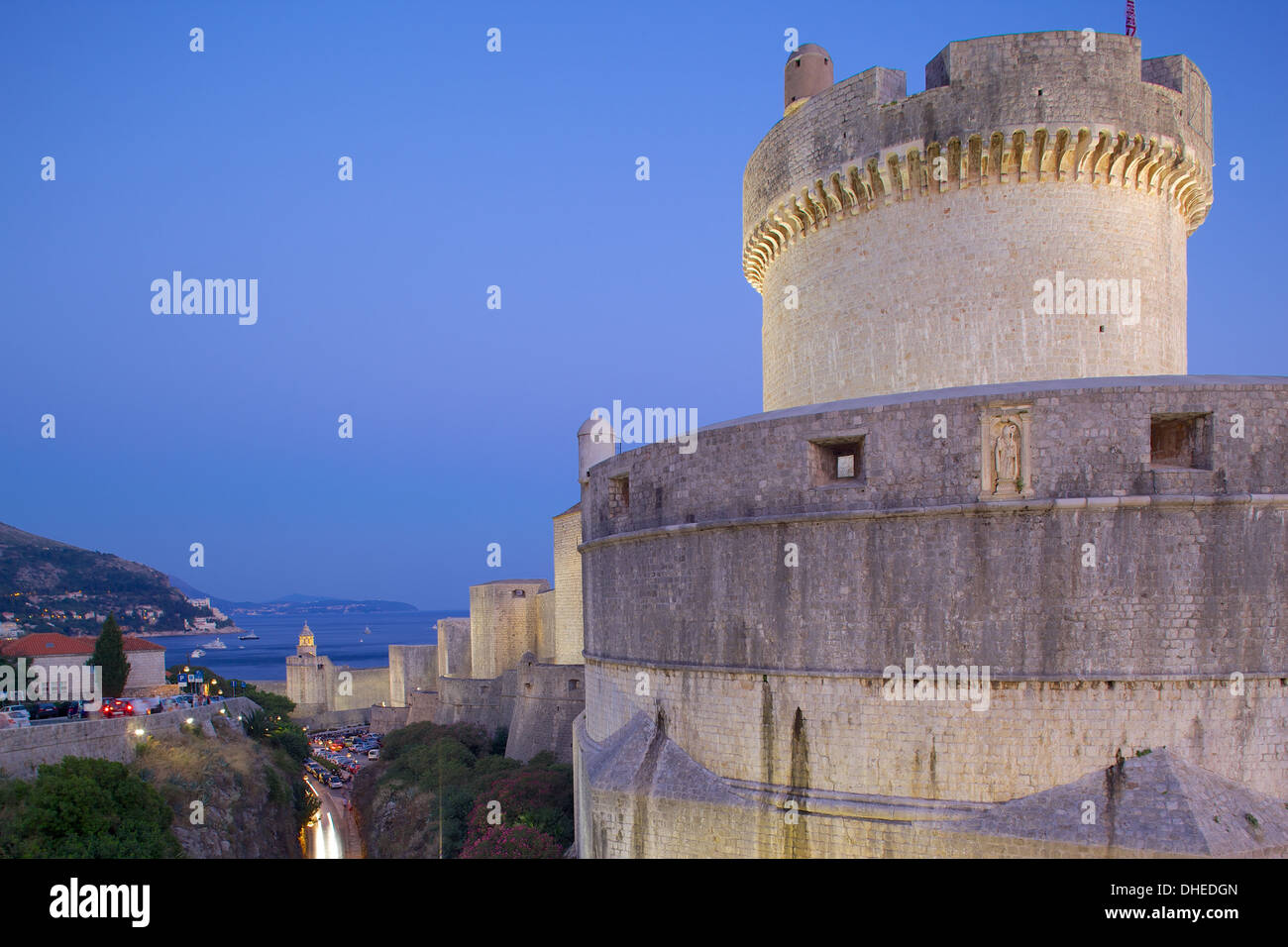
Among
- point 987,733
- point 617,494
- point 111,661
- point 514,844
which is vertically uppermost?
point 617,494

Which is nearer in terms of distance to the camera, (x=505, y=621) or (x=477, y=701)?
(x=477, y=701)

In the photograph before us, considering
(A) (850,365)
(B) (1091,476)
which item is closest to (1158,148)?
(A) (850,365)

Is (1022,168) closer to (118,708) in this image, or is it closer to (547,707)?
(547,707)

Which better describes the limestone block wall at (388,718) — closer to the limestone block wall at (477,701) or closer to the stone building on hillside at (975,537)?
the limestone block wall at (477,701)

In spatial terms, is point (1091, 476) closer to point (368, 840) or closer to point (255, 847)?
point (255, 847)

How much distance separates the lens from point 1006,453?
26.0 ft

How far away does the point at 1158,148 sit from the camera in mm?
10812

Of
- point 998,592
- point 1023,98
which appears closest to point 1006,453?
point 998,592

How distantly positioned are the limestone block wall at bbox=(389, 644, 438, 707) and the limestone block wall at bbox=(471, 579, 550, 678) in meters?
13.7

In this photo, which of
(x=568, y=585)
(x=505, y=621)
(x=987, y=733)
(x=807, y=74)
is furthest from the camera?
(x=505, y=621)

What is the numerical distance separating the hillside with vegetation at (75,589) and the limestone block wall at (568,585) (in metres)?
→ 67.9

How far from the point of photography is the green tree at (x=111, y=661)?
2952 centimetres

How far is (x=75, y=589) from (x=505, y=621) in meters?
95.7

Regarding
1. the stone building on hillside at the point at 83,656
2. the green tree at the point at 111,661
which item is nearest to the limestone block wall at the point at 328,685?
the stone building on hillside at the point at 83,656
